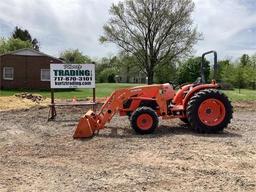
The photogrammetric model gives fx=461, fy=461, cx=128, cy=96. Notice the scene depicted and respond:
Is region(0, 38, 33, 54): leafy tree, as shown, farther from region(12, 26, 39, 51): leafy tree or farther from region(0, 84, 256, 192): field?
region(0, 84, 256, 192): field

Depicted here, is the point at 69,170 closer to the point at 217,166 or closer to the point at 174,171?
the point at 174,171

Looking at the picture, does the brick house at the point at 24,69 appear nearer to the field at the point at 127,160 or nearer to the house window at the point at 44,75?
the house window at the point at 44,75

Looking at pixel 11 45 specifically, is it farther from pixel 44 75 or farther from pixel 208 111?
pixel 208 111

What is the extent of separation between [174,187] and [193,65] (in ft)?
194

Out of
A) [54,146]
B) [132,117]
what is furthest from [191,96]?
[54,146]

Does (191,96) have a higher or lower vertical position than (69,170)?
higher

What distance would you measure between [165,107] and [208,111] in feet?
3.82

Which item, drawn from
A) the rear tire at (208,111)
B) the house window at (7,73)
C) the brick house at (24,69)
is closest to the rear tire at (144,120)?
the rear tire at (208,111)

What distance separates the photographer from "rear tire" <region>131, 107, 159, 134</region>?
468 inches

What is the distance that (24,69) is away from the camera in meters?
44.5

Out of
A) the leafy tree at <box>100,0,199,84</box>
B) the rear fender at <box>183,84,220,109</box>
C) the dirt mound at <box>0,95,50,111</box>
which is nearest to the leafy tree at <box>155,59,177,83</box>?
the leafy tree at <box>100,0,199,84</box>

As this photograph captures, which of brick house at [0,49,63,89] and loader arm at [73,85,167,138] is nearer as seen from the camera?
loader arm at [73,85,167,138]

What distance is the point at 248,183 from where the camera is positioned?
6.79 meters

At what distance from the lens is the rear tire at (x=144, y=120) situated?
1190 cm
